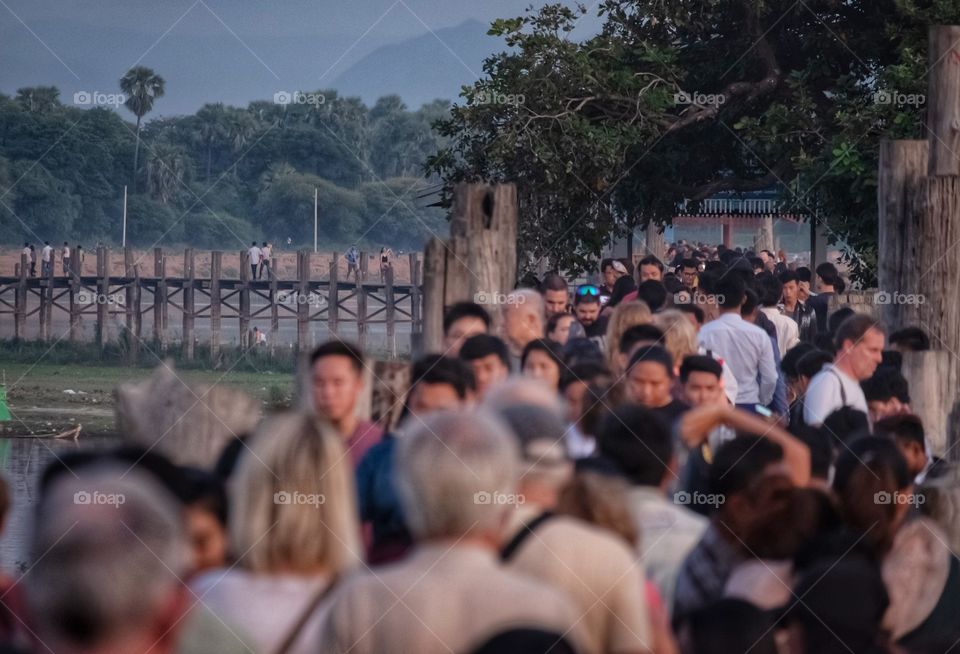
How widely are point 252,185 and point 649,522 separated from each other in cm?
8778

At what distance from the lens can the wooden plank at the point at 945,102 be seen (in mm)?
11180

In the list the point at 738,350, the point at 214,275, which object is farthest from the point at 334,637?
the point at 214,275

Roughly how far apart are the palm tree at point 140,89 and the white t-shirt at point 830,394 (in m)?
72.8

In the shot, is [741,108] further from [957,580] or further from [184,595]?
[184,595]

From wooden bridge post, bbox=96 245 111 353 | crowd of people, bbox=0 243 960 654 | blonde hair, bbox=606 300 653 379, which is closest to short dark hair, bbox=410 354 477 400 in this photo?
crowd of people, bbox=0 243 960 654

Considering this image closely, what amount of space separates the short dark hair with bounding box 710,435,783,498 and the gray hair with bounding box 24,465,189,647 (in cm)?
273

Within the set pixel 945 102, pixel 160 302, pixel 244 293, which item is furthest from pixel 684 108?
pixel 160 302

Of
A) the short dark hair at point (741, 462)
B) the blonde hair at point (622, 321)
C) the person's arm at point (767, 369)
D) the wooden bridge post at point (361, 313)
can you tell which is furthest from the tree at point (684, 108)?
the wooden bridge post at point (361, 313)

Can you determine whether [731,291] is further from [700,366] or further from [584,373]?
[584,373]

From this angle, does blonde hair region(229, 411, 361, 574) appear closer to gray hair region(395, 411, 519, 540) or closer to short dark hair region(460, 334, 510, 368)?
gray hair region(395, 411, 519, 540)

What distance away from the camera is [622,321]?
32.1ft

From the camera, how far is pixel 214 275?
49.8m

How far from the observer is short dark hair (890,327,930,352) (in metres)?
10.6

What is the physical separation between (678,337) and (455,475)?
559 centimetres
